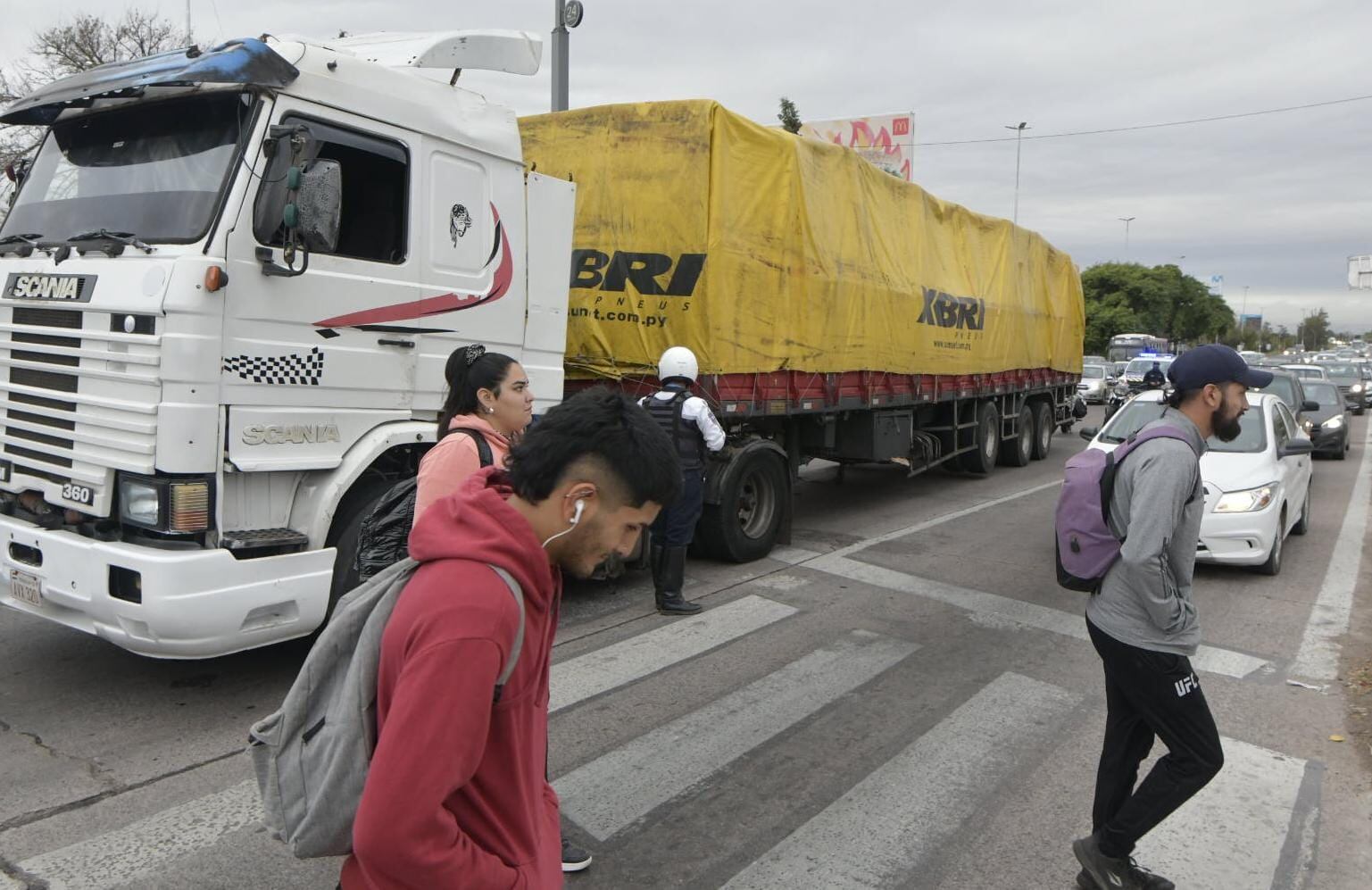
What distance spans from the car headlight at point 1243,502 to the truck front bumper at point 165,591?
271 inches

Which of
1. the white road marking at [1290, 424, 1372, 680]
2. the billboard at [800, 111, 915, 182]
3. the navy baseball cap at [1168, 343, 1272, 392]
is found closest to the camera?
the navy baseball cap at [1168, 343, 1272, 392]

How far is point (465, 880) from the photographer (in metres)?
1.39

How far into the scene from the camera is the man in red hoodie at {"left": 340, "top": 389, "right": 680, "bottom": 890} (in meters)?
1.33

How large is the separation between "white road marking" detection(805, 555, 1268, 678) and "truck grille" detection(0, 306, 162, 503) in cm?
530

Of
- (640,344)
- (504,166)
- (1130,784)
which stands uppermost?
(504,166)

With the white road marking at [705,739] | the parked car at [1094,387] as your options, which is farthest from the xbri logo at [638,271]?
the parked car at [1094,387]

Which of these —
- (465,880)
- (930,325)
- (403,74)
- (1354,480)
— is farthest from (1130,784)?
(1354,480)

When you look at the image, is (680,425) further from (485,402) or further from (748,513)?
(485,402)

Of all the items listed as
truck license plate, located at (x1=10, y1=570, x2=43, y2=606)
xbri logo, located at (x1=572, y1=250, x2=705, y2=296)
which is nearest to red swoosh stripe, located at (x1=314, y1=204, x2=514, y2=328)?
truck license plate, located at (x1=10, y1=570, x2=43, y2=606)

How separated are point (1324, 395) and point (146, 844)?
21404mm

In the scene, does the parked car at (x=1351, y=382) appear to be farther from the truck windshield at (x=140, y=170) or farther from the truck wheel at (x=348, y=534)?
the truck windshield at (x=140, y=170)

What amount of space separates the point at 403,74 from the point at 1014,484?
34.7ft

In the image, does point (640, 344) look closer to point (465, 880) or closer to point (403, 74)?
point (403, 74)

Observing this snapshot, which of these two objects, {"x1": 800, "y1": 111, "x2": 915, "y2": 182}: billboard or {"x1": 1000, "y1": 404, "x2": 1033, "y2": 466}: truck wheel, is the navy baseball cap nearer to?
{"x1": 1000, "y1": 404, "x2": 1033, "y2": 466}: truck wheel
